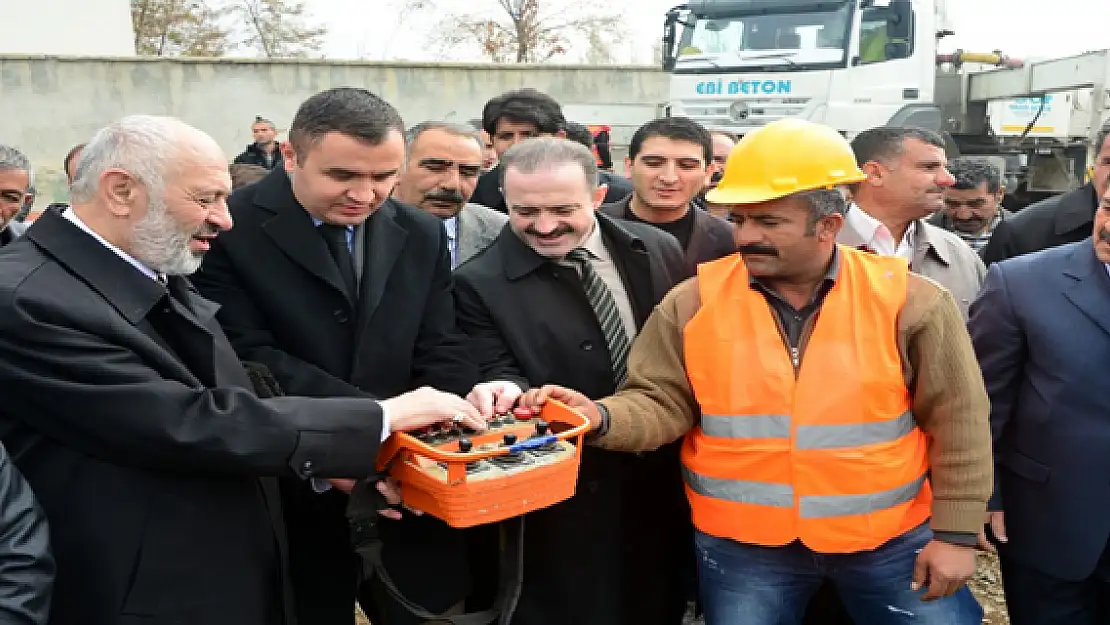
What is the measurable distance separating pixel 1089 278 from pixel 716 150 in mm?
4568

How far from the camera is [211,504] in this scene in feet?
6.58

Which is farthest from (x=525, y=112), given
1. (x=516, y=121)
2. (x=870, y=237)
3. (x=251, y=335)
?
(x=251, y=335)

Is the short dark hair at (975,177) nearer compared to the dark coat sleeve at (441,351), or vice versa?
the dark coat sleeve at (441,351)

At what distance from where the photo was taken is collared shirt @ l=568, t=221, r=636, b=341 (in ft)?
9.42

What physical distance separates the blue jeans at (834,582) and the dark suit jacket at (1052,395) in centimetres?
37

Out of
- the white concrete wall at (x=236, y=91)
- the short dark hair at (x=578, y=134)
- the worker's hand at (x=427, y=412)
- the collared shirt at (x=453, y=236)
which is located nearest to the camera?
the worker's hand at (x=427, y=412)

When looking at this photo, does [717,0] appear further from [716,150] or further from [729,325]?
[729,325]

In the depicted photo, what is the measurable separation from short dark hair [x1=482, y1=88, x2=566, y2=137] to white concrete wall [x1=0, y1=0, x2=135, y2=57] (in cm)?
1994

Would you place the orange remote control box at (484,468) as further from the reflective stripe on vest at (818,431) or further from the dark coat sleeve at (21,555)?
the dark coat sleeve at (21,555)

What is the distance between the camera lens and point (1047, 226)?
406 cm

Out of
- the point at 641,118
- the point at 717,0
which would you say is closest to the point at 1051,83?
the point at 717,0

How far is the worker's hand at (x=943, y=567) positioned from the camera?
228 cm

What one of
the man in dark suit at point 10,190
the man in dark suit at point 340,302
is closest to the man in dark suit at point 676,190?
the man in dark suit at point 340,302

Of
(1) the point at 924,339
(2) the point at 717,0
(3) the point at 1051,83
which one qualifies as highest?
(2) the point at 717,0
